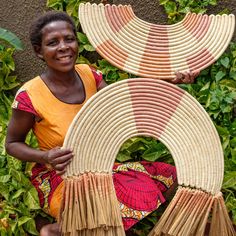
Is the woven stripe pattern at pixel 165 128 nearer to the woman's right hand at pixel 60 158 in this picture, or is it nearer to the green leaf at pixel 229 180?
the woman's right hand at pixel 60 158

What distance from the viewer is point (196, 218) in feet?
5.99

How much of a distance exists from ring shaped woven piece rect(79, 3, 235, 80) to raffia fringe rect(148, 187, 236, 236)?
438 millimetres

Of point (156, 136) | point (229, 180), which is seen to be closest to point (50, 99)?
point (156, 136)

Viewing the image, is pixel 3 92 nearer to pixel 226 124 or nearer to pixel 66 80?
pixel 66 80

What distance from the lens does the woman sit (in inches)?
72.9

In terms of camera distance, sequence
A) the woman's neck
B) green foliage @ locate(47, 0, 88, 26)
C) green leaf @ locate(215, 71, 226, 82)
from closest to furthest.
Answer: the woman's neck
green leaf @ locate(215, 71, 226, 82)
green foliage @ locate(47, 0, 88, 26)

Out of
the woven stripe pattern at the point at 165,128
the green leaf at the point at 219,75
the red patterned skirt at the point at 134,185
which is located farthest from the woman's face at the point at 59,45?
the green leaf at the point at 219,75

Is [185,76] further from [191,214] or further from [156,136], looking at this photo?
[191,214]

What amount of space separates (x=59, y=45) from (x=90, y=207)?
1.90ft

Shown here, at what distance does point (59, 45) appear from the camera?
1.84 metres

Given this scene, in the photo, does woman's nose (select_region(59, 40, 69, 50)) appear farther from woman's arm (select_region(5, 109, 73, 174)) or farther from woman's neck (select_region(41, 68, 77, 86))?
woman's arm (select_region(5, 109, 73, 174))

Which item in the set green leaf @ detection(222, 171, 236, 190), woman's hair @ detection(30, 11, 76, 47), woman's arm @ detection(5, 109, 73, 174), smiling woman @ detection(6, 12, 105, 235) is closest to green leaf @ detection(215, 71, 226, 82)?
green leaf @ detection(222, 171, 236, 190)

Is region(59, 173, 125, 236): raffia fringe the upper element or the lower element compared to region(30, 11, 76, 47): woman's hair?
lower

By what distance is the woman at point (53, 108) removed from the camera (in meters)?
1.85
